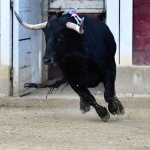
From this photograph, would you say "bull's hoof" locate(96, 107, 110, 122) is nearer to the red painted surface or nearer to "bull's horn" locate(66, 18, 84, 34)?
"bull's horn" locate(66, 18, 84, 34)

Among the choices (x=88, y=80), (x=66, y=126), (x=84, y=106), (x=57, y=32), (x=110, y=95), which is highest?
(x=57, y=32)

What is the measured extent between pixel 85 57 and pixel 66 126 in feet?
2.99

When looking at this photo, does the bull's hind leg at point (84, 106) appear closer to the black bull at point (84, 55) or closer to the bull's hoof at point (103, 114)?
the black bull at point (84, 55)

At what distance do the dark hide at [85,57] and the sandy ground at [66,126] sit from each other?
0.35 meters

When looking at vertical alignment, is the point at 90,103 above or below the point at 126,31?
below

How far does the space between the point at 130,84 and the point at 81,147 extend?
3.96 metres

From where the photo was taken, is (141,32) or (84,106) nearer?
(84,106)

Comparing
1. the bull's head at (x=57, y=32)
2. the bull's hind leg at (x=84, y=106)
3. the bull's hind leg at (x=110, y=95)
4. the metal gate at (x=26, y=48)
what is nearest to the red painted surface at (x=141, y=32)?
the metal gate at (x=26, y=48)

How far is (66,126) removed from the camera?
9266mm

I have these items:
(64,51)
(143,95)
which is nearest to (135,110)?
(143,95)

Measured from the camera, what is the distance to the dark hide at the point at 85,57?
9193mm

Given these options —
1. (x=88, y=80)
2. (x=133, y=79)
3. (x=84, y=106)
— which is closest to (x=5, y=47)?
(x=133, y=79)

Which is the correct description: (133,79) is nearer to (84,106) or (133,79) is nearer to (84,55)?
(84,106)

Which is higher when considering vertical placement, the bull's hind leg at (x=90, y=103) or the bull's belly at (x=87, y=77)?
the bull's belly at (x=87, y=77)
